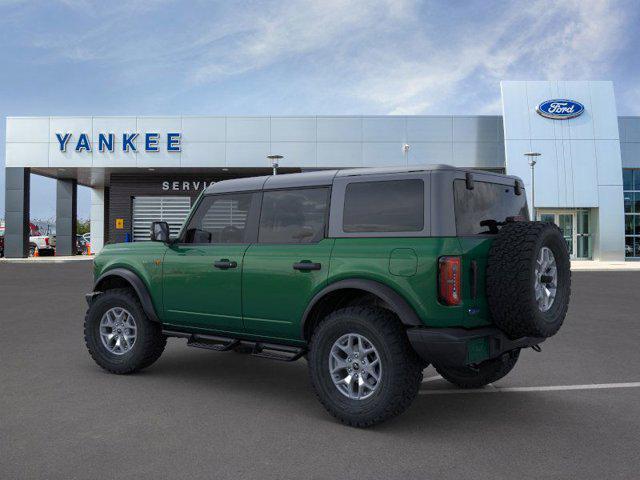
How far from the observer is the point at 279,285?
16.9 feet

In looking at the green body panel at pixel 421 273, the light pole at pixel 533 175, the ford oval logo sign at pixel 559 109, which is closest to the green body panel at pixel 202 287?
the green body panel at pixel 421 273

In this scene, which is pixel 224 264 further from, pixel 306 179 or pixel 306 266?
pixel 306 179

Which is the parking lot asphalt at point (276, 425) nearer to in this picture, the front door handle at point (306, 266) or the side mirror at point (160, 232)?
the front door handle at point (306, 266)

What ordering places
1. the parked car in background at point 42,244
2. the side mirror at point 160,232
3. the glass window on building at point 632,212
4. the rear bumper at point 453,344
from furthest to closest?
the parked car in background at point 42,244
the glass window on building at point 632,212
the side mirror at point 160,232
the rear bumper at point 453,344

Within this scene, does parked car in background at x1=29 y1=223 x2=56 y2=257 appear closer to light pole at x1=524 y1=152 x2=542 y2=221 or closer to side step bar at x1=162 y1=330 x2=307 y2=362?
light pole at x1=524 y1=152 x2=542 y2=221

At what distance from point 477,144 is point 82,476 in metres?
30.0

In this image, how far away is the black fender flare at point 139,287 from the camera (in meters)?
6.16

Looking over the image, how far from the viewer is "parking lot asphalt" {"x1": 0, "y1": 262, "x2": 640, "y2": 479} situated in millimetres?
3766

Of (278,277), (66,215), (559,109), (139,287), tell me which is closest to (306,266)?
(278,277)

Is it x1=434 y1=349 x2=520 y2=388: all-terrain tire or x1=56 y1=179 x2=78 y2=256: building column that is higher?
x1=56 y1=179 x2=78 y2=256: building column

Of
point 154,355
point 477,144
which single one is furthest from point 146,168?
point 154,355

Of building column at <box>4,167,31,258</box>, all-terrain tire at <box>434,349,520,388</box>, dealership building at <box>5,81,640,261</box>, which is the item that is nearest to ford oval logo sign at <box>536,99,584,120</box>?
dealership building at <box>5,81,640,261</box>

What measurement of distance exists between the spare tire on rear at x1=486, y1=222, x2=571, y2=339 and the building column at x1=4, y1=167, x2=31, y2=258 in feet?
107

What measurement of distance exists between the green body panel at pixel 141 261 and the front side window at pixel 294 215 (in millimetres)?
1292
